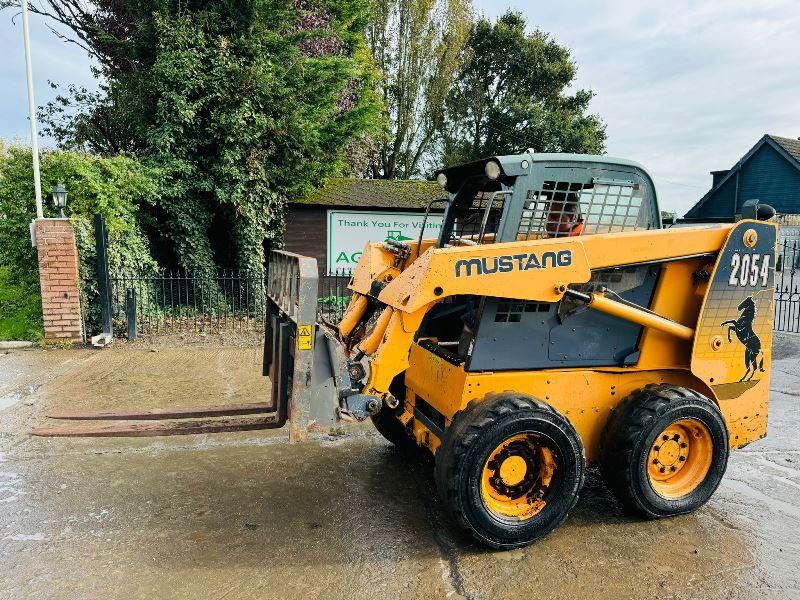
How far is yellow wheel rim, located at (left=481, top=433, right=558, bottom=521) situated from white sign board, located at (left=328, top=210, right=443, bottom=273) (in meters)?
9.60

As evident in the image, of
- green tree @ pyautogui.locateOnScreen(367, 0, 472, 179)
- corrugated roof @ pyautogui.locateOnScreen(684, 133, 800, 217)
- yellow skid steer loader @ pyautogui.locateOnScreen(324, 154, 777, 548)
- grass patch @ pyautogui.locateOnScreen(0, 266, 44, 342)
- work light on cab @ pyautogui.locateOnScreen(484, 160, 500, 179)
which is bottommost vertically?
grass patch @ pyautogui.locateOnScreen(0, 266, 44, 342)

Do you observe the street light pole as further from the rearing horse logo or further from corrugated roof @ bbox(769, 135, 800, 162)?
corrugated roof @ bbox(769, 135, 800, 162)

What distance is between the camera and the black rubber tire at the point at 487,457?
133 inches

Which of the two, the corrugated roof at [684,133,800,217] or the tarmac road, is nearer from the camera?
the tarmac road

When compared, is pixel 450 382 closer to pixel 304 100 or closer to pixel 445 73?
pixel 304 100

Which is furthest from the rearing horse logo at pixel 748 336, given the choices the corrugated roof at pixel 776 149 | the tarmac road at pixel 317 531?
the corrugated roof at pixel 776 149

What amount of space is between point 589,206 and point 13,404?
638 cm

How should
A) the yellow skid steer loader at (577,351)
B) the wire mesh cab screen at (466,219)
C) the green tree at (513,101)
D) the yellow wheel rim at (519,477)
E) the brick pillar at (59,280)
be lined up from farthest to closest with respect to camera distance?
the green tree at (513,101) < the brick pillar at (59,280) < the wire mesh cab screen at (466,219) < the yellow wheel rim at (519,477) < the yellow skid steer loader at (577,351)

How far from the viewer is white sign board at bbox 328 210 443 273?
1300 cm

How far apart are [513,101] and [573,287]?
24265mm

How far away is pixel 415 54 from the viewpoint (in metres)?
23.0

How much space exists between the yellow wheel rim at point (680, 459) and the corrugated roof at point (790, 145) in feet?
75.1

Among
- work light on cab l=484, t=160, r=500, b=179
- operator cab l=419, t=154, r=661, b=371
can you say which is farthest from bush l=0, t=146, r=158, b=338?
A: work light on cab l=484, t=160, r=500, b=179

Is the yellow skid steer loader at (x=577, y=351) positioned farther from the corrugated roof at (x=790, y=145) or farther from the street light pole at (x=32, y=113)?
the corrugated roof at (x=790, y=145)
